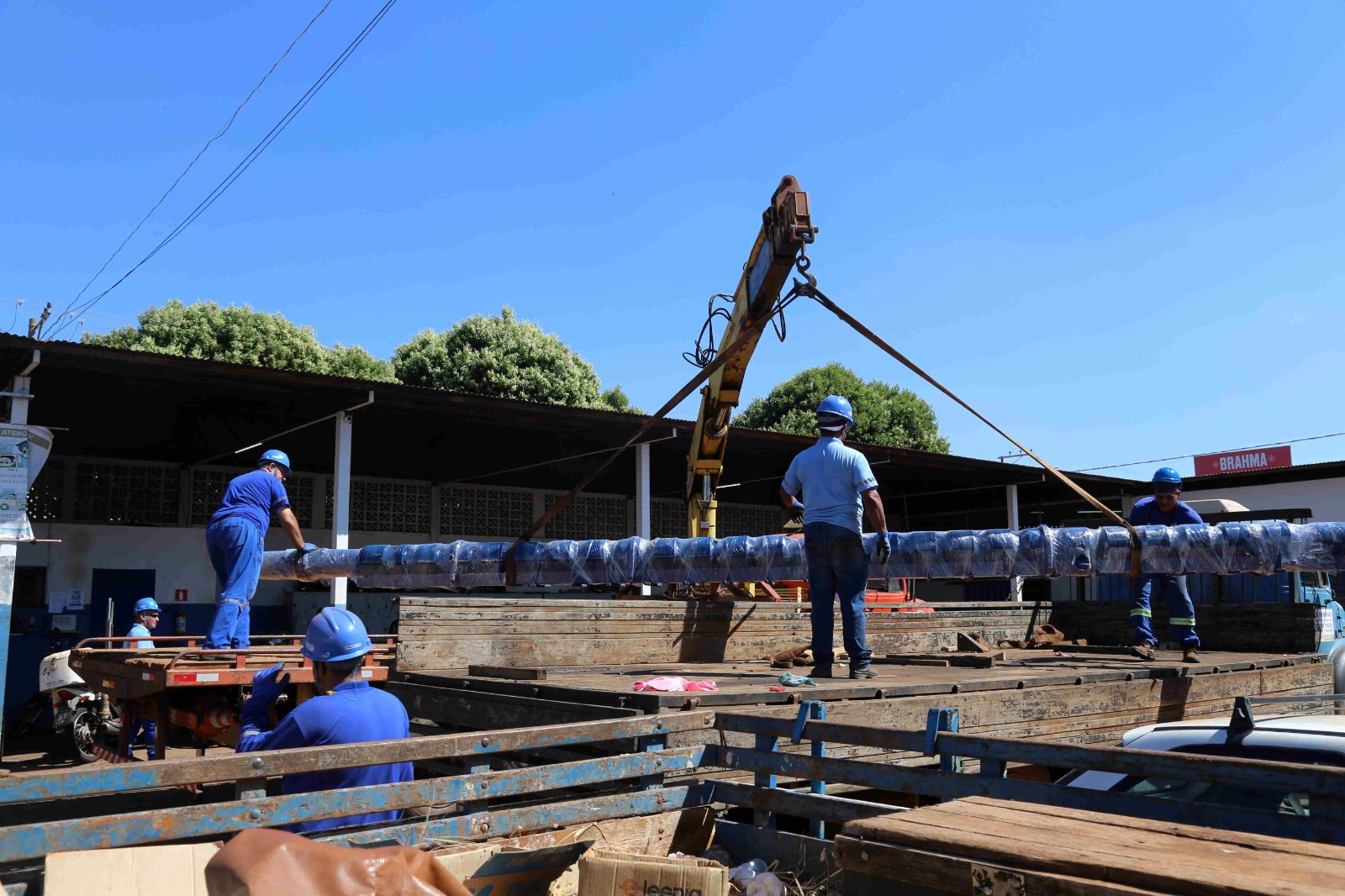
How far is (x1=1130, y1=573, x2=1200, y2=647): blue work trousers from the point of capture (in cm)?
773

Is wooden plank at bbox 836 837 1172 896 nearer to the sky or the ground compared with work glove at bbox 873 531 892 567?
nearer to the ground

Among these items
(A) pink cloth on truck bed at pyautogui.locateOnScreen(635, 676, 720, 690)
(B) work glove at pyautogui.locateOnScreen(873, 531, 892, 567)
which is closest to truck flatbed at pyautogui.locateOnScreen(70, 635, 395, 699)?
(A) pink cloth on truck bed at pyautogui.locateOnScreen(635, 676, 720, 690)

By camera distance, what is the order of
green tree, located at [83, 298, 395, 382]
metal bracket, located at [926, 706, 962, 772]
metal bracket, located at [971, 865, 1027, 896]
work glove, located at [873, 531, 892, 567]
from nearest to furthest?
metal bracket, located at [971, 865, 1027, 896]
metal bracket, located at [926, 706, 962, 772]
work glove, located at [873, 531, 892, 567]
green tree, located at [83, 298, 395, 382]

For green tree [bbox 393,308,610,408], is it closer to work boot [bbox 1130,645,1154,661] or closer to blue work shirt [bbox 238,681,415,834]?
work boot [bbox 1130,645,1154,661]

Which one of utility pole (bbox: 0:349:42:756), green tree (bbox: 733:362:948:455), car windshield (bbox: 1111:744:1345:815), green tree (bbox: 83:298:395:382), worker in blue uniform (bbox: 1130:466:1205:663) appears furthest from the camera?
green tree (bbox: 733:362:948:455)

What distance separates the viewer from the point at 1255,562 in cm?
712

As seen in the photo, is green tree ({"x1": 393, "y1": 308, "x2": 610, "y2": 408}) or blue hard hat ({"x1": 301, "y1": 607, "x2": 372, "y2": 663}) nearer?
blue hard hat ({"x1": 301, "y1": 607, "x2": 372, "y2": 663})

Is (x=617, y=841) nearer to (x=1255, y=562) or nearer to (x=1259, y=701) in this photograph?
(x=1259, y=701)

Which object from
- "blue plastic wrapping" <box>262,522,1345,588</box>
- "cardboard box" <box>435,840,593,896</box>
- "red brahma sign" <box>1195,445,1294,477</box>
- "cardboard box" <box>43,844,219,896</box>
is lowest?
"cardboard box" <box>435,840,593,896</box>

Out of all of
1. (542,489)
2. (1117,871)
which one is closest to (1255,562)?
(1117,871)

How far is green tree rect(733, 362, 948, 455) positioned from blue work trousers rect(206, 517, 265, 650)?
111 ft

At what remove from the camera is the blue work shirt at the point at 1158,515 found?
834 centimetres

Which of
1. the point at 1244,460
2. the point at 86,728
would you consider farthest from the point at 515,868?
the point at 1244,460

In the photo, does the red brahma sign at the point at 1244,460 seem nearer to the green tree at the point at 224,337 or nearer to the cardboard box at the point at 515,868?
the green tree at the point at 224,337
